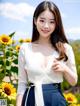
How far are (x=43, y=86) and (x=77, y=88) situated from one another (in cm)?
367

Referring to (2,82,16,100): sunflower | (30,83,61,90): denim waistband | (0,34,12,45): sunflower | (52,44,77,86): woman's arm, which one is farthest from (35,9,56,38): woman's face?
(0,34,12,45): sunflower

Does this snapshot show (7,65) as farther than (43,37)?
Yes

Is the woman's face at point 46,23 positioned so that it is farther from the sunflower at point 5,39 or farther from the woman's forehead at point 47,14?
the sunflower at point 5,39

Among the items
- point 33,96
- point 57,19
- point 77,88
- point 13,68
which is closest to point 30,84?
point 33,96

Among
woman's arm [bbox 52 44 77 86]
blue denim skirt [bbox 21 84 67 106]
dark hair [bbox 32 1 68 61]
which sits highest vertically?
dark hair [bbox 32 1 68 61]

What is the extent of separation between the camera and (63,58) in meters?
2.05

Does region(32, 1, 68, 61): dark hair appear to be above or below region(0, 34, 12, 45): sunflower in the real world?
above

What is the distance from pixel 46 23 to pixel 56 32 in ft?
0.34

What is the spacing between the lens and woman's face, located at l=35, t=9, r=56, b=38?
206 centimetres

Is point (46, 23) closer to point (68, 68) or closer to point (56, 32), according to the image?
point (56, 32)

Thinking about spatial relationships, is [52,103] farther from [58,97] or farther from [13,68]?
[13,68]

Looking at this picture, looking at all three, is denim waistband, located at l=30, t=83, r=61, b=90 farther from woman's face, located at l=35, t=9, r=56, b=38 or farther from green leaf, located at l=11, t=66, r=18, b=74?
green leaf, located at l=11, t=66, r=18, b=74

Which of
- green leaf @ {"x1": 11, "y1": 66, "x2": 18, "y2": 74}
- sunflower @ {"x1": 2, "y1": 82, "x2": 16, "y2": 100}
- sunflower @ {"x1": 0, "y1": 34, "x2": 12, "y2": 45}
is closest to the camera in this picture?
sunflower @ {"x1": 2, "y1": 82, "x2": 16, "y2": 100}

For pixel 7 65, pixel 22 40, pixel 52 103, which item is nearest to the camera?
pixel 52 103
